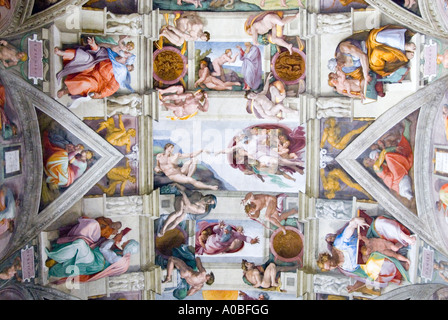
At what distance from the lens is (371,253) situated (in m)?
12.5

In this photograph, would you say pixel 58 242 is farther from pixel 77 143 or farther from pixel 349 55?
pixel 349 55

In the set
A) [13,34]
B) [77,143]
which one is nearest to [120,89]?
[77,143]

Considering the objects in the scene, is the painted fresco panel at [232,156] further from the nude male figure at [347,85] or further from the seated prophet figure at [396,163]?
the seated prophet figure at [396,163]

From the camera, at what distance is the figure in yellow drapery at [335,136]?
1265cm

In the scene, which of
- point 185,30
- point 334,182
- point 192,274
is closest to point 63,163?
point 192,274

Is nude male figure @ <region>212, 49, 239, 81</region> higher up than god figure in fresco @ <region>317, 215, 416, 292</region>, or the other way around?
nude male figure @ <region>212, 49, 239, 81</region>

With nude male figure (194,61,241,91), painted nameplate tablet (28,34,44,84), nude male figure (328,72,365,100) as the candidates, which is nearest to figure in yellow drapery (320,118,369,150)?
nude male figure (328,72,365,100)

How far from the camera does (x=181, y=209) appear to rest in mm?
13062

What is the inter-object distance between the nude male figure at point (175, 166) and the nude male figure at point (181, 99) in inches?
34.8

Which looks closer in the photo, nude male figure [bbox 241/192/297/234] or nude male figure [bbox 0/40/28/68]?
nude male figure [bbox 0/40/28/68]

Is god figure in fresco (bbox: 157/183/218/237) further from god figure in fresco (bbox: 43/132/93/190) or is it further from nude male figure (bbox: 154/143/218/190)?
god figure in fresco (bbox: 43/132/93/190)

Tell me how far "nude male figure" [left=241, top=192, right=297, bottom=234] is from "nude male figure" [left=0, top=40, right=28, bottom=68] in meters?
5.76

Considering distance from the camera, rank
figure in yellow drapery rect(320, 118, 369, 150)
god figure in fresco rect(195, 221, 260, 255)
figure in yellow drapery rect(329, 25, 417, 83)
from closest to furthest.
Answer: figure in yellow drapery rect(329, 25, 417, 83) → figure in yellow drapery rect(320, 118, 369, 150) → god figure in fresco rect(195, 221, 260, 255)

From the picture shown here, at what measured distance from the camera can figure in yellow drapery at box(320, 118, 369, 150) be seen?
41.5 feet
